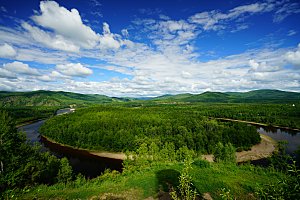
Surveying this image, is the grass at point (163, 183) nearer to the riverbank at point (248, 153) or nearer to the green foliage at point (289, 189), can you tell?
the green foliage at point (289, 189)

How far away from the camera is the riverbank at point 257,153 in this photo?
57.5m

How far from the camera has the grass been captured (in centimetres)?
1648

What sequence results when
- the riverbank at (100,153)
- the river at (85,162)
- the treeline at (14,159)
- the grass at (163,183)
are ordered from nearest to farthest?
1. the grass at (163,183)
2. the treeline at (14,159)
3. the river at (85,162)
4. the riverbank at (100,153)

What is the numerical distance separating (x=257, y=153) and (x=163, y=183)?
5874 cm

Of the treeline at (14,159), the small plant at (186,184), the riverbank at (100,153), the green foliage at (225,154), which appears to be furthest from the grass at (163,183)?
the riverbank at (100,153)

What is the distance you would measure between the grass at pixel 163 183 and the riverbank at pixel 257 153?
38.8 meters

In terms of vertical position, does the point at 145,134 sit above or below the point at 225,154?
below

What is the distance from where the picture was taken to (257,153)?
62.3 m

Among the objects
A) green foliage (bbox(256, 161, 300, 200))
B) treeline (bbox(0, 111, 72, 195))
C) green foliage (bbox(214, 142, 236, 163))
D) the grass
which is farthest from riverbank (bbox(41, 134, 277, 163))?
green foliage (bbox(256, 161, 300, 200))

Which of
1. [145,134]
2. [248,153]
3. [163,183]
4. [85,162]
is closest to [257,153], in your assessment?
[248,153]

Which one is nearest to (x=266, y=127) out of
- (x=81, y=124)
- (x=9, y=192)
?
(x=81, y=124)

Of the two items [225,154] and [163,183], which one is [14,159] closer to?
[163,183]

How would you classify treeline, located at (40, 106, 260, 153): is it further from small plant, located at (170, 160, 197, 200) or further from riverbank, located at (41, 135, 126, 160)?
small plant, located at (170, 160, 197, 200)

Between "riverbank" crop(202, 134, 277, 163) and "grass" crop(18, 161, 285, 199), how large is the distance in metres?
38.8
